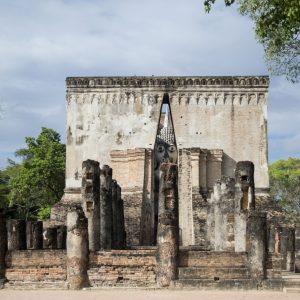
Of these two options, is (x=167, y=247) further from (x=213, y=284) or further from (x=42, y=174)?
(x=42, y=174)

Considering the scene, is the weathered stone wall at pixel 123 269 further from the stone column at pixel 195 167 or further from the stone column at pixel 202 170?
the stone column at pixel 202 170

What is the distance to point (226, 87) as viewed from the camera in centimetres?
3023

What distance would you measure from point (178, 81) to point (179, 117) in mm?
1680

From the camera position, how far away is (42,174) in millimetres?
35750

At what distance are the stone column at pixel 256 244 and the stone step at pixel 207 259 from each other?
0.98 feet

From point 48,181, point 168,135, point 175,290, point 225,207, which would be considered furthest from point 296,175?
point 175,290

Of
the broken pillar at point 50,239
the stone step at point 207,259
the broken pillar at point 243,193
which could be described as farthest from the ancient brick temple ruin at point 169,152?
the stone step at point 207,259

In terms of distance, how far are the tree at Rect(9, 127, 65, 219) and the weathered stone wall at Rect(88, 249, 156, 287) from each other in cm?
2170

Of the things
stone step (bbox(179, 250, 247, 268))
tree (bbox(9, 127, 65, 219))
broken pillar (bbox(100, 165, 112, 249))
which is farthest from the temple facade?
stone step (bbox(179, 250, 247, 268))

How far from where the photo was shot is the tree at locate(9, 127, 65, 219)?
116 feet

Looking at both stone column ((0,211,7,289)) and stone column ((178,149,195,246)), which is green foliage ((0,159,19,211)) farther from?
stone column ((0,211,7,289))

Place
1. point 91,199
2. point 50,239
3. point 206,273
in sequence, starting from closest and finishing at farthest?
point 206,273 < point 91,199 < point 50,239

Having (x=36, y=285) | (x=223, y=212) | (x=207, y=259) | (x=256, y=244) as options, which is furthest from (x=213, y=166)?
(x=36, y=285)

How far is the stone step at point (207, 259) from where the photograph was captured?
14.2 m
